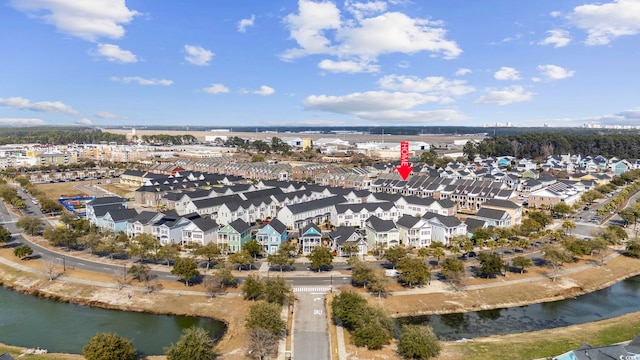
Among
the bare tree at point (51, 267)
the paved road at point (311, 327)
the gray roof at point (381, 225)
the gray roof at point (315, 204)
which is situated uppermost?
the gray roof at point (315, 204)

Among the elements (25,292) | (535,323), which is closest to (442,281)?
(535,323)

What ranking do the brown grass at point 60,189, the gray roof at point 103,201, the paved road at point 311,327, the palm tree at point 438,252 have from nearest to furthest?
the paved road at point 311,327 → the palm tree at point 438,252 → the gray roof at point 103,201 → the brown grass at point 60,189

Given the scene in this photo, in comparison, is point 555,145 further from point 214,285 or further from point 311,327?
point 214,285

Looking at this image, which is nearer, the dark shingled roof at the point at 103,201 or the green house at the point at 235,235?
the green house at the point at 235,235

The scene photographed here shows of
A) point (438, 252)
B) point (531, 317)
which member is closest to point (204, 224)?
point (438, 252)

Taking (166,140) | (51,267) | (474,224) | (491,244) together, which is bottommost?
(51,267)

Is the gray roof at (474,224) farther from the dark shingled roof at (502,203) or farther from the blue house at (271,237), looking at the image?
the blue house at (271,237)

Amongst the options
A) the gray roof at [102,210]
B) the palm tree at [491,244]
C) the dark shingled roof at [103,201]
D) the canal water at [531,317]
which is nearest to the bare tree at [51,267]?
the gray roof at [102,210]
